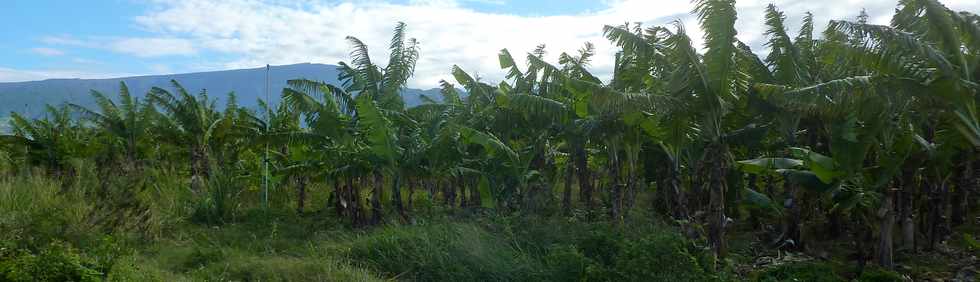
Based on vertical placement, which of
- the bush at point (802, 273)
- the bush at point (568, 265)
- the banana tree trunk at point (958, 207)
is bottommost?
the bush at point (802, 273)

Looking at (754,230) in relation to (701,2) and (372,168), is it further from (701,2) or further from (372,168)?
(372,168)

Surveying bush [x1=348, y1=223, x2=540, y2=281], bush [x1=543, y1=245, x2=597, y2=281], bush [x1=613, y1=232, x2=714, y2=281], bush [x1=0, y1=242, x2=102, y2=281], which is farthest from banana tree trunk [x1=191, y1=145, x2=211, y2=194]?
bush [x1=613, y1=232, x2=714, y2=281]

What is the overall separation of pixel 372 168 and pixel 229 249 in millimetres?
2711

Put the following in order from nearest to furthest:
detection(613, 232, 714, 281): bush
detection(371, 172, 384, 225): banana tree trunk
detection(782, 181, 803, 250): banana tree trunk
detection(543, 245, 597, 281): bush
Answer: detection(613, 232, 714, 281): bush → detection(543, 245, 597, 281): bush → detection(782, 181, 803, 250): banana tree trunk → detection(371, 172, 384, 225): banana tree trunk

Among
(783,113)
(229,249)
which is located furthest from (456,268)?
(783,113)

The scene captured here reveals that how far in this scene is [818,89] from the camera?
618 cm

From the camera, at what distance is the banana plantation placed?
20.5 ft

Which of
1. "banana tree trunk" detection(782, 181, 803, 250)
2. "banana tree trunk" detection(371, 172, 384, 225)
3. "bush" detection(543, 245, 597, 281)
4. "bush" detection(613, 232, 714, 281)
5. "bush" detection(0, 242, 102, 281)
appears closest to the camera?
"bush" detection(0, 242, 102, 281)

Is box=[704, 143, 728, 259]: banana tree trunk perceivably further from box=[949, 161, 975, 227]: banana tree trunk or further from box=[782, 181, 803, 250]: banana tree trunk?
box=[949, 161, 975, 227]: banana tree trunk

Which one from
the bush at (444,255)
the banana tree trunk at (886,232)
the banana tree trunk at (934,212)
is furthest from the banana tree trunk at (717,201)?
the banana tree trunk at (934,212)

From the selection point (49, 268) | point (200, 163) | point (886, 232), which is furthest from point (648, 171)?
point (200, 163)

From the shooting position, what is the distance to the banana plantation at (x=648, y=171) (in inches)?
246

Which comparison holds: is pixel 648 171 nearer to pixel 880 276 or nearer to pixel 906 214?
pixel 906 214

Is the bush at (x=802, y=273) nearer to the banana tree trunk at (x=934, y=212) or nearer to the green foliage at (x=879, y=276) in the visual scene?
the green foliage at (x=879, y=276)
